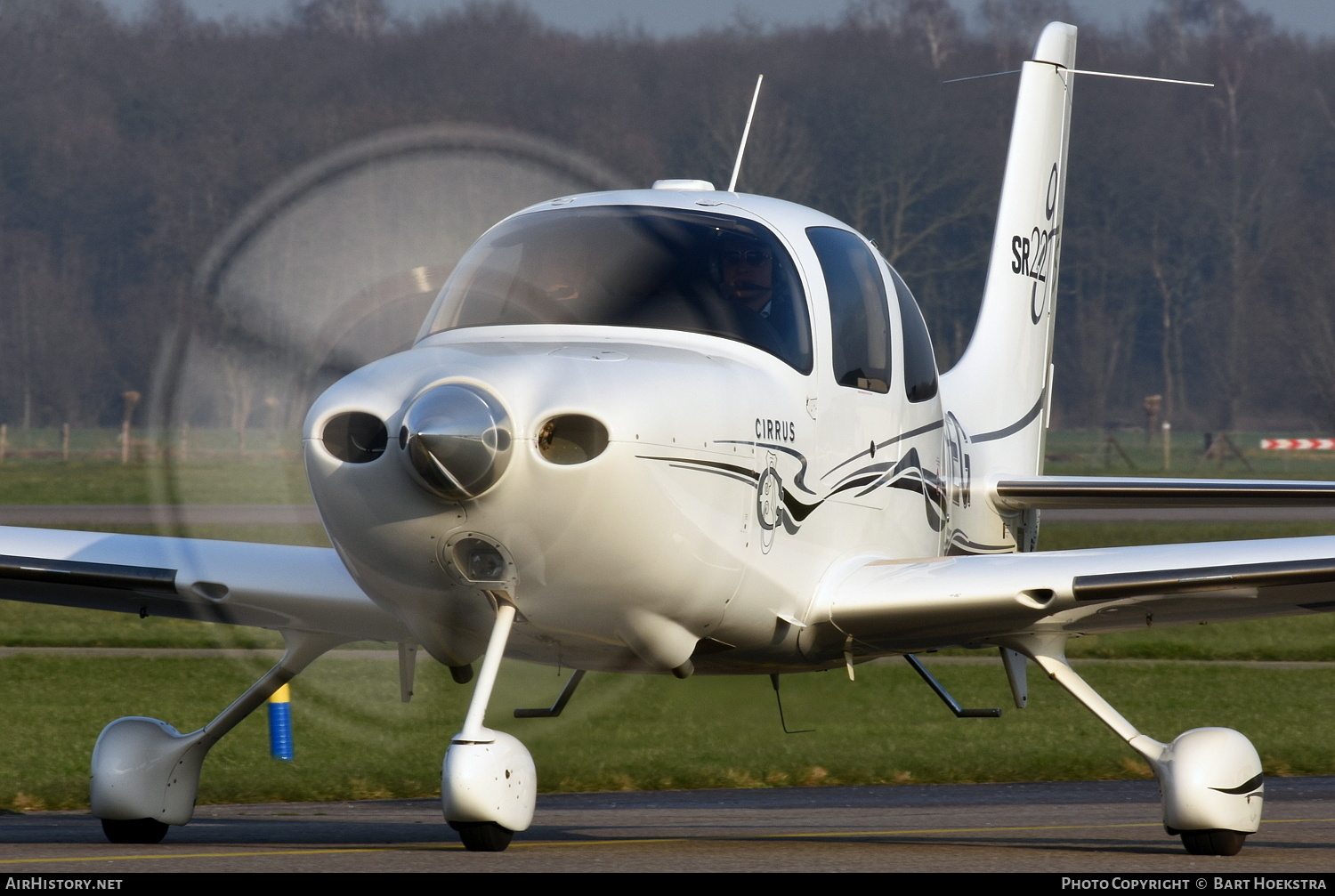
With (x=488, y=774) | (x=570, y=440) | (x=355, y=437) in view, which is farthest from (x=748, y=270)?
(x=488, y=774)

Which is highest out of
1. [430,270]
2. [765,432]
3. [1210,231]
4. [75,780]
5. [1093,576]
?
[1210,231]

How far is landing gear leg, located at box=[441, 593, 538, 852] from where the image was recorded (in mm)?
5812

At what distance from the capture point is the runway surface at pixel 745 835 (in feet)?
21.6

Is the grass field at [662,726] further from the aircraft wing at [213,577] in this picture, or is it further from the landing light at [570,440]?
the landing light at [570,440]

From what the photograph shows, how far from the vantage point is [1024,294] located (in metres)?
11.6

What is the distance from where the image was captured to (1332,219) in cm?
6869

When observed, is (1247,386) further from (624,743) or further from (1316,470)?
(624,743)

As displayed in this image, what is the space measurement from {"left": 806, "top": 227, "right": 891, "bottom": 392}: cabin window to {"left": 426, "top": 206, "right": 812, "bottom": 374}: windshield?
30 centimetres

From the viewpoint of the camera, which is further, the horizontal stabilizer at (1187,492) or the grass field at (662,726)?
the grass field at (662,726)

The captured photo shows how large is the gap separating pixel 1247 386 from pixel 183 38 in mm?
41112

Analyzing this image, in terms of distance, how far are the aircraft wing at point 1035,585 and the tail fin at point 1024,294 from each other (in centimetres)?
242

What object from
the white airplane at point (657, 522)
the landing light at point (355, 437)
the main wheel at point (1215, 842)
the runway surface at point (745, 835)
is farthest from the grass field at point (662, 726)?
the landing light at point (355, 437)

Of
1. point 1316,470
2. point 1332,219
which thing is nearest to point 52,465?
point 1316,470

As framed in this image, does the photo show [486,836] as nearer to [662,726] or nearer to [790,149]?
[662,726]
